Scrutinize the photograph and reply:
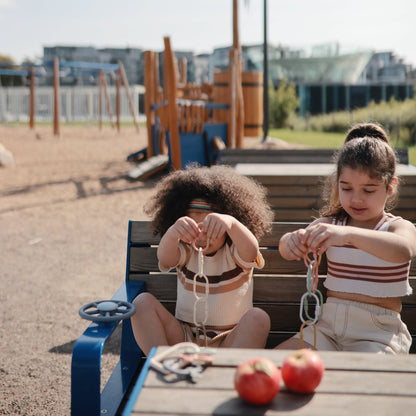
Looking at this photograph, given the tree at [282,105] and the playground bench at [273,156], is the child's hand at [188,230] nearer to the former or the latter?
the playground bench at [273,156]

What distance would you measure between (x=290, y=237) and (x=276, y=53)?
3718 cm

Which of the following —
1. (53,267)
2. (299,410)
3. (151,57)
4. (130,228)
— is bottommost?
(53,267)

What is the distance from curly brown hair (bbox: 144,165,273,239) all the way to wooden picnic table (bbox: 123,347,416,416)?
104 centimetres

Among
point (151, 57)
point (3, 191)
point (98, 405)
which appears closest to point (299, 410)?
point (98, 405)

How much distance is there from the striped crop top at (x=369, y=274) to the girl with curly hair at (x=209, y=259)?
359mm

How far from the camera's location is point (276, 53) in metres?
37.3

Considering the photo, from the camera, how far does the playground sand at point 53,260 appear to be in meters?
3.25

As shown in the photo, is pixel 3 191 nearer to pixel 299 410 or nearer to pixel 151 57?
pixel 151 57

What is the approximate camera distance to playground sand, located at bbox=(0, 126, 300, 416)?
10.7ft

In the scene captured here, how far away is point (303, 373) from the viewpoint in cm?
139

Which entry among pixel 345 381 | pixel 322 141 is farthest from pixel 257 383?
pixel 322 141

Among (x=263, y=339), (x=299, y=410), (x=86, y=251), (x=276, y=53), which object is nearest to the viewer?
(x=299, y=410)

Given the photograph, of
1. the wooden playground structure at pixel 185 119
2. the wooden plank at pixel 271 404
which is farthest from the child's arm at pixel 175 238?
the wooden playground structure at pixel 185 119

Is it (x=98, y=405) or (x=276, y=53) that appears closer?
(x=98, y=405)
